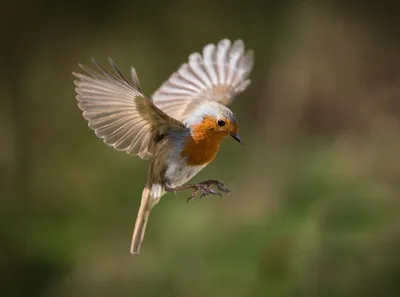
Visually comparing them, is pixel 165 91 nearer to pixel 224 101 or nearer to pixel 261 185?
pixel 224 101

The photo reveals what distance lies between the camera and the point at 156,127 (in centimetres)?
72

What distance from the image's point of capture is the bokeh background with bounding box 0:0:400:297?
7.22 feet

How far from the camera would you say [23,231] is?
7.72 ft

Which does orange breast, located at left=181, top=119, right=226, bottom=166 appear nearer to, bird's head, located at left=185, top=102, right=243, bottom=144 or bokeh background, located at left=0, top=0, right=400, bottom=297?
bird's head, located at left=185, top=102, right=243, bottom=144

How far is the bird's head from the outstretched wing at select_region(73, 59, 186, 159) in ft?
0.07

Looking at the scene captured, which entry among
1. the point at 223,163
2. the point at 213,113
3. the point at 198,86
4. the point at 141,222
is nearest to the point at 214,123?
the point at 213,113

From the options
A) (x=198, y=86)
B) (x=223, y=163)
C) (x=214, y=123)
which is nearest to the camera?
(x=214, y=123)

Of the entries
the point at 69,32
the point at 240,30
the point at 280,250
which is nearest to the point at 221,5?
the point at 240,30

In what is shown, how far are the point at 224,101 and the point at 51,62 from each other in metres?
1.80

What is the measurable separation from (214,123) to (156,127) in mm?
88

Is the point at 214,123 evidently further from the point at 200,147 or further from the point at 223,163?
the point at 223,163

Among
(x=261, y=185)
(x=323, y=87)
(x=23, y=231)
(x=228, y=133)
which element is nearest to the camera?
(x=228, y=133)

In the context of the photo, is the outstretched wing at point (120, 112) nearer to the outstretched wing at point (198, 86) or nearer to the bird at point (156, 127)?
the bird at point (156, 127)

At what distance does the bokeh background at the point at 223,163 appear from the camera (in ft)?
7.22
